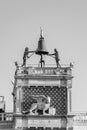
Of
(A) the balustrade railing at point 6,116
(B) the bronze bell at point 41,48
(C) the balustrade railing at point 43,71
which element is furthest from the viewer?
(B) the bronze bell at point 41,48

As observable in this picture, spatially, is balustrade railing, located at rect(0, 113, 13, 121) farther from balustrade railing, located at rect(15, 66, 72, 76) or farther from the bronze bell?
the bronze bell

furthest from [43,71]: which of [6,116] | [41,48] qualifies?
[6,116]

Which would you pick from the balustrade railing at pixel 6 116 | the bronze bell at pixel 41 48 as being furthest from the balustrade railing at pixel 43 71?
the balustrade railing at pixel 6 116

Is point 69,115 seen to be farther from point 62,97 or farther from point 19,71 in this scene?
point 19,71

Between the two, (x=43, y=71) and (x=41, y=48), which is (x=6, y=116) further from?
(x=41, y=48)

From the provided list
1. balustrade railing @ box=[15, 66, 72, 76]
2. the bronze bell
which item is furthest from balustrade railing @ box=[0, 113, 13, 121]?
the bronze bell

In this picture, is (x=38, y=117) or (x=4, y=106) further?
(x=4, y=106)

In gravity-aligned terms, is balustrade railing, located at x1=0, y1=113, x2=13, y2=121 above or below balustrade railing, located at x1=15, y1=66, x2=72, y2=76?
below

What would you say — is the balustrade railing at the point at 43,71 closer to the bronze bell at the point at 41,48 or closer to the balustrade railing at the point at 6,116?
the bronze bell at the point at 41,48

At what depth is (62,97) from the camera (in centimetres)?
6675

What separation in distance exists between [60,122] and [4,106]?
11.5 meters

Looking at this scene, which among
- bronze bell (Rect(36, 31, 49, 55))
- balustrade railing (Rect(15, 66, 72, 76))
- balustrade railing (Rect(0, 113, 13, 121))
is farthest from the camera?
bronze bell (Rect(36, 31, 49, 55))

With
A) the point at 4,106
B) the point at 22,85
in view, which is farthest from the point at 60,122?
the point at 4,106

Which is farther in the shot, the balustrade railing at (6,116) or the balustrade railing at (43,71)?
the balustrade railing at (6,116)
